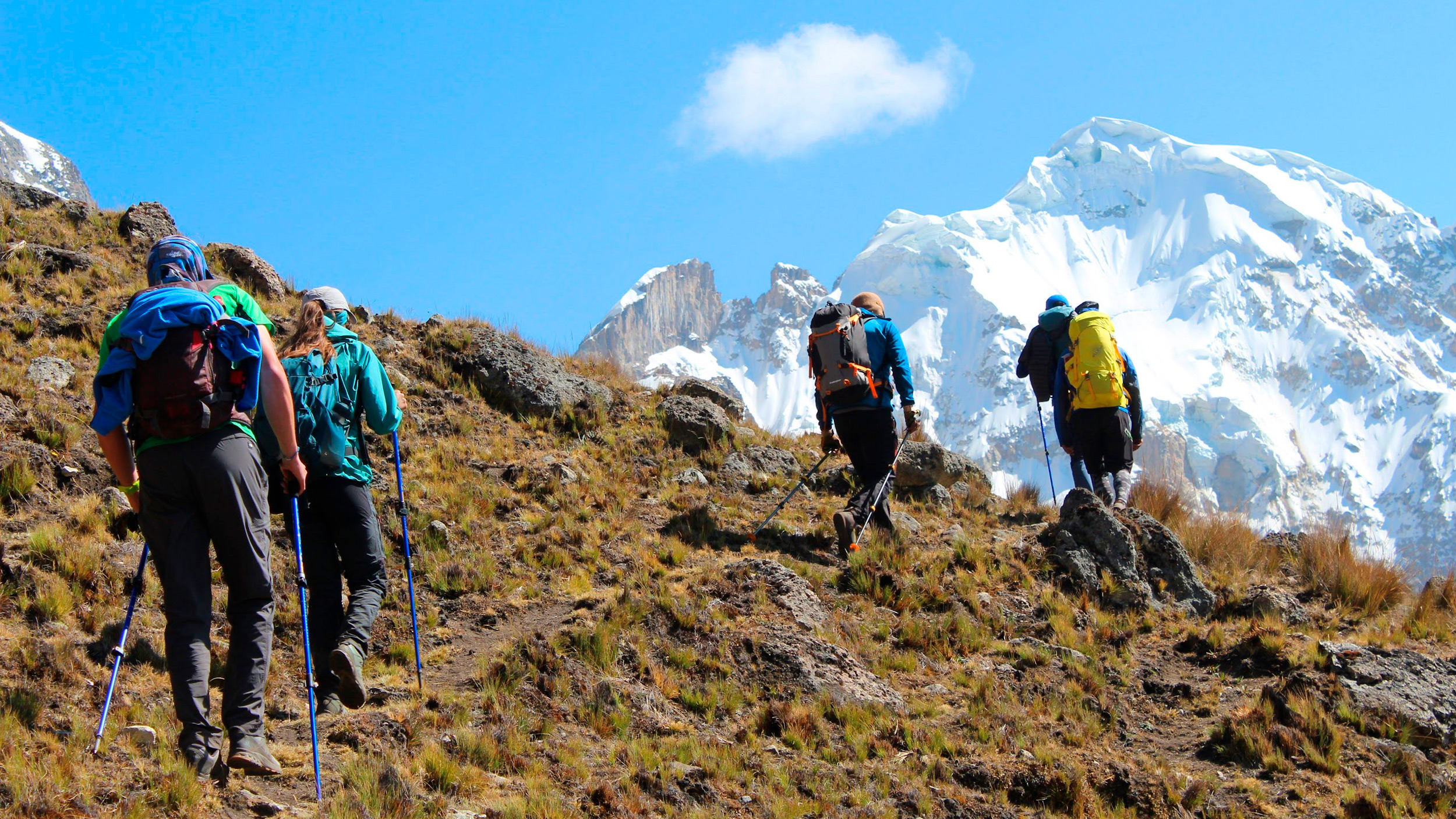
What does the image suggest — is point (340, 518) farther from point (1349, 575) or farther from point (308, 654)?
point (1349, 575)

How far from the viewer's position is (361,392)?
5.11 metres

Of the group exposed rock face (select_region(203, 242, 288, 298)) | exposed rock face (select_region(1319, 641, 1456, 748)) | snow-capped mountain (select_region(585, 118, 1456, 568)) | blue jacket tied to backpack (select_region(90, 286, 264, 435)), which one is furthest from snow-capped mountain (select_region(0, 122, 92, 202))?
exposed rock face (select_region(1319, 641, 1456, 748))

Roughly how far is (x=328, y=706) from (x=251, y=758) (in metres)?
1.04

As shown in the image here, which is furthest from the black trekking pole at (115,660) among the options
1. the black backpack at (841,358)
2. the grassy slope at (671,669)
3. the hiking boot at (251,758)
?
the black backpack at (841,358)

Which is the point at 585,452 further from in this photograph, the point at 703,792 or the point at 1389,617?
the point at 1389,617

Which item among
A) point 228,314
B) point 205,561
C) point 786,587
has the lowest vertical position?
point 205,561

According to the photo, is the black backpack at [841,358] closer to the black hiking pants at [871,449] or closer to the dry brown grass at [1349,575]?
the black hiking pants at [871,449]

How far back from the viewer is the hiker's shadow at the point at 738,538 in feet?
26.4

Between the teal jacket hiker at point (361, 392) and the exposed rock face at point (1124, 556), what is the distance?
5.44m

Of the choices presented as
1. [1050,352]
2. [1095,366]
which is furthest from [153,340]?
[1050,352]

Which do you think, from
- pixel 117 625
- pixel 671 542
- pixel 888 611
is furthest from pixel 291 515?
pixel 888 611

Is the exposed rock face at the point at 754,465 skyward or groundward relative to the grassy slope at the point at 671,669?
skyward

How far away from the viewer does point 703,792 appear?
14.8 ft

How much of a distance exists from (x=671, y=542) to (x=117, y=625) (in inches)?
151
